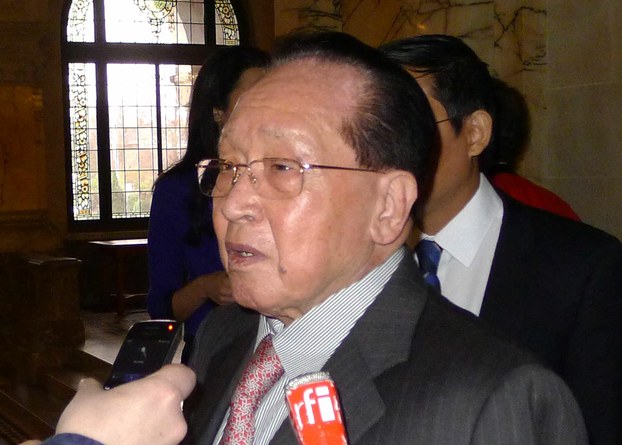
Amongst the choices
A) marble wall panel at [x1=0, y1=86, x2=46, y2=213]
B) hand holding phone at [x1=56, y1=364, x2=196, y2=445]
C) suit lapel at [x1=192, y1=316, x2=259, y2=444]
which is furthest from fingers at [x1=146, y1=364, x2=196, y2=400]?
marble wall panel at [x1=0, y1=86, x2=46, y2=213]

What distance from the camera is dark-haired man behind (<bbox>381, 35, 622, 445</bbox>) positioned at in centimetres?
214

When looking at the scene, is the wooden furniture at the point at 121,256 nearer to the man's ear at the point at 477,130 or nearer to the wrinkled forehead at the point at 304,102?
the man's ear at the point at 477,130

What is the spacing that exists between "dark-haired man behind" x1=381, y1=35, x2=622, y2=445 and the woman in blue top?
0.90 meters

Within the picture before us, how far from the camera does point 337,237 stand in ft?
5.30

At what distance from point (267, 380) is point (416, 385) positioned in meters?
0.34

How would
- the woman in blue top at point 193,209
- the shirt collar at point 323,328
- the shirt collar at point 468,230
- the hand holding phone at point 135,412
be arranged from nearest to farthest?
the hand holding phone at point 135,412 < the shirt collar at point 323,328 < the shirt collar at point 468,230 < the woman in blue top at point 193,209

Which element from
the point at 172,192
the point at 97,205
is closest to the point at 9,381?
the point at 97,205

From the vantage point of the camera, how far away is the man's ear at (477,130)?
253cm

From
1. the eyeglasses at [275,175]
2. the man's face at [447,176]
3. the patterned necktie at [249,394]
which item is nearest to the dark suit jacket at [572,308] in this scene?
the man's face at [447,176]

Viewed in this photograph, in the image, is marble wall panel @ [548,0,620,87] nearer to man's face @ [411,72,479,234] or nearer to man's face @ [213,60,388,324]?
man's face @ [411,72,479,234]

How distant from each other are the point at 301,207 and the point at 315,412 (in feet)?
1.78

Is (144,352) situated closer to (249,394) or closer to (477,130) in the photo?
(249,394)

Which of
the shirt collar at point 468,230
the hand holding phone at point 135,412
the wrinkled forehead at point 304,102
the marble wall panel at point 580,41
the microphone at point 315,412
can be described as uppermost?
the marble wall panel at point 580,41

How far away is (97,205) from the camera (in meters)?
14.1
